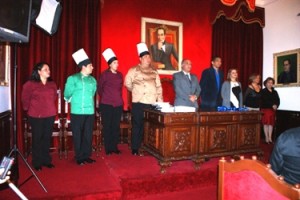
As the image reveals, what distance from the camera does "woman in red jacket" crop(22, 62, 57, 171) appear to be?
310 centimetres

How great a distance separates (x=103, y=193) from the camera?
2518 mm

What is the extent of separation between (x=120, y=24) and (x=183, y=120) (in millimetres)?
2627

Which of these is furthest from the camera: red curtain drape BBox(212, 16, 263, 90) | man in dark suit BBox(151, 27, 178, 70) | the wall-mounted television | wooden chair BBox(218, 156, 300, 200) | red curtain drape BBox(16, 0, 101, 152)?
red curtain drape BBox(212, 16, 263, 90)

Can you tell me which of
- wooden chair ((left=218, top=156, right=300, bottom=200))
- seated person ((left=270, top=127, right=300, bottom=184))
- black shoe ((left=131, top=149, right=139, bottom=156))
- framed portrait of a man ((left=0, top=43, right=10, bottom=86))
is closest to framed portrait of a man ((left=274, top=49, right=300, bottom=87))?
black shoe ((left=131, top=149, right=139, bottom=156))

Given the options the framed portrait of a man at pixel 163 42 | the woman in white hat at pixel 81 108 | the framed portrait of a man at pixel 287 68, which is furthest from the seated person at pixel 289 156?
the framed portrait of a man at pixel 287 68

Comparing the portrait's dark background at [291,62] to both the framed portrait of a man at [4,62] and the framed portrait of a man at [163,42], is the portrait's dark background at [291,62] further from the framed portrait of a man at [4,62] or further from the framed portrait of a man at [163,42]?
the framed portrait of a man at [4,62]

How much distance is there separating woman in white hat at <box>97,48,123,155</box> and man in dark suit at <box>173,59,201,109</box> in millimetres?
880

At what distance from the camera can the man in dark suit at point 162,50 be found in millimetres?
5129

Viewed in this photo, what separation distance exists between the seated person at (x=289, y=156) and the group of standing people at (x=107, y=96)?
2.34m

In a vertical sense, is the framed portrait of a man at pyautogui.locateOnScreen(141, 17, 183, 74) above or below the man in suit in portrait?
above

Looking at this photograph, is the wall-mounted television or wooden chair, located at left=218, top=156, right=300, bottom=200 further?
the wall-mounted television

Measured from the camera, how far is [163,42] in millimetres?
5184

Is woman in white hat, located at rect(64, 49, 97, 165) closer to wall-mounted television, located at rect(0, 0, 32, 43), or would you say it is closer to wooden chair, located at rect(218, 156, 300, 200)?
wall-mounted television, located at rect(0, 0, 32, 43)

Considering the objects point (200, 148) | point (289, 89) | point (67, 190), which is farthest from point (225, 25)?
point (67, 190)
